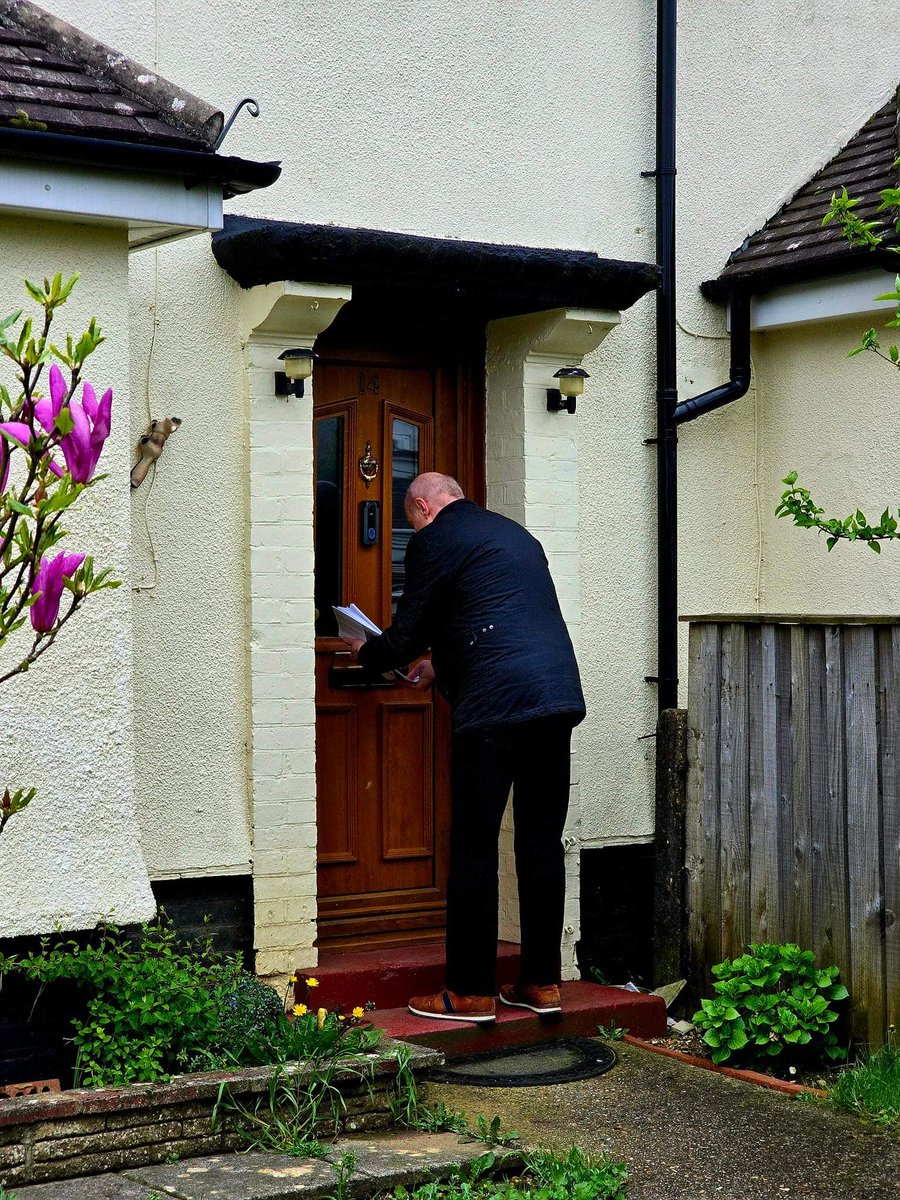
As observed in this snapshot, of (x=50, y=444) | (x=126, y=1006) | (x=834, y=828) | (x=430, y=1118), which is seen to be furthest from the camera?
(x=834, y=828)

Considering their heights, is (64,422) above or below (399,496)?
below

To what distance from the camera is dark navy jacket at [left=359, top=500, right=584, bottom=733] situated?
236 inches

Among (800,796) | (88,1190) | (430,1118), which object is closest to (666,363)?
(800,796)

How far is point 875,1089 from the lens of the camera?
550 cm

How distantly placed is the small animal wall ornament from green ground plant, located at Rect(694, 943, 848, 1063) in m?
3.04

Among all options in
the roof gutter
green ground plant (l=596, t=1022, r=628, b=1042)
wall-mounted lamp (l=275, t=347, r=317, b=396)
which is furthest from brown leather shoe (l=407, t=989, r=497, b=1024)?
the roof gutter

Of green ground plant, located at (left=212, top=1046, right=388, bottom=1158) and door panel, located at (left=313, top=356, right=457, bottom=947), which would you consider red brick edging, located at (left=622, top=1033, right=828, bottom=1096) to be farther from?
green ground plant, located at (left=212, top=1046, right=388, bottom=1158)

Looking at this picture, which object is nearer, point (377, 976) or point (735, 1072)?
point (735, 1072)

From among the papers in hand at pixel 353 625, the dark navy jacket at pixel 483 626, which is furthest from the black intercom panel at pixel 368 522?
the dark navy jacket at pixel 483 626

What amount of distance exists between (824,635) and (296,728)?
7.03 feet

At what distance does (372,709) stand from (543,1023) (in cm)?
155

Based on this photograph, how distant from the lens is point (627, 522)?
24.2 feet

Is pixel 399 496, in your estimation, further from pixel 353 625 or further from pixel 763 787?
pixel 763 787

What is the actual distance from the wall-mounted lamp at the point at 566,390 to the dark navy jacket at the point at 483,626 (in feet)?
3.00
